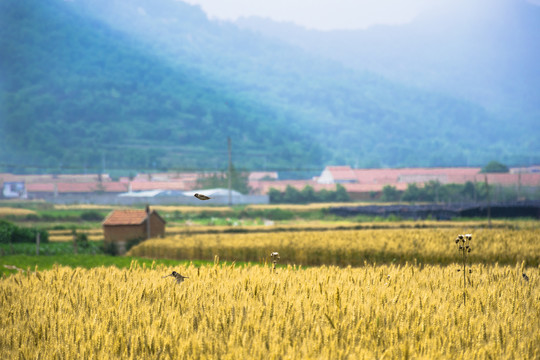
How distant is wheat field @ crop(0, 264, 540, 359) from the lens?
6.37 meters

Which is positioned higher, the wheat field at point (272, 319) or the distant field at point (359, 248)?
the wheat field at point (272, 319)

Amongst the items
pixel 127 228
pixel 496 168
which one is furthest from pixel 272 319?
pixel 496 168

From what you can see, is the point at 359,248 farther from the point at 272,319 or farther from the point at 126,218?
the point at 272,319

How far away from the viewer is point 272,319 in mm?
7312

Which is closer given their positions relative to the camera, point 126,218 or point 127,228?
point 127,228

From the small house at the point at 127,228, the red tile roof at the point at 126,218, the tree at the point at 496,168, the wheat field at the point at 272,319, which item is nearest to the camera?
the wheat field at the point at 272,319

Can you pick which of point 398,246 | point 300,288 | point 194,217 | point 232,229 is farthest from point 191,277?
point 194,217

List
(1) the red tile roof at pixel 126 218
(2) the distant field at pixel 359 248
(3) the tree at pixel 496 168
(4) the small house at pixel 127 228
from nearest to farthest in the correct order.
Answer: (2) the distant field at pixel 359 248
(4) the small house at pixel 127 228
(1) the red tile roof at pixel 126 218
(3) the tree at pixel 496 168

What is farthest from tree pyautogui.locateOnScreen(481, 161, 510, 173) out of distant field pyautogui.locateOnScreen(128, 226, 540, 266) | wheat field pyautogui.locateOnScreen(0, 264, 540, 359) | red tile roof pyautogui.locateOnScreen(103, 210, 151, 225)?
wheat field pyautogui.locateOnScreen(0, 264, 540, 359)

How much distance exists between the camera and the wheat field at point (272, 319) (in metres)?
6.37

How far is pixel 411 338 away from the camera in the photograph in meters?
6.84

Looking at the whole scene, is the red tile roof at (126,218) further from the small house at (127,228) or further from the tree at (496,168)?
the tree at (496,168)

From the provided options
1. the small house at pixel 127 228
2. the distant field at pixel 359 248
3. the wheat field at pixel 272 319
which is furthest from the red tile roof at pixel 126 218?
the wheat field at pixel 272 319

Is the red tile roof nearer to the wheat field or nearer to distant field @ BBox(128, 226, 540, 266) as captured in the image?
distant field @ BBox(128, 226, 540, 266)
